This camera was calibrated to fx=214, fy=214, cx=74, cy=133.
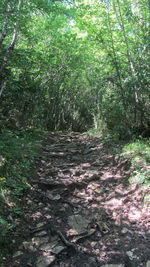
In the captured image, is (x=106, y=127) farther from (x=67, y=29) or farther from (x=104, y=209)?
(x=104, y=209)

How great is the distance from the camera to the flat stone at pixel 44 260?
2682 mm

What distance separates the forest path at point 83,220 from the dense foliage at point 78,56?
8.75 feet

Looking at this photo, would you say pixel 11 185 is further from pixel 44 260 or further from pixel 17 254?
pixel 44 260

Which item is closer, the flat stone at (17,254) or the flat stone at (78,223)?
the flat stone at (17,254)

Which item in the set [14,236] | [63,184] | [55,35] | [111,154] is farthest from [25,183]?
[55,35]

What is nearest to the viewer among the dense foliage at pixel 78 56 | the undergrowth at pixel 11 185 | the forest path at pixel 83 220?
the forest path at pixel 83 220

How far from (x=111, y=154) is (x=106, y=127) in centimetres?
354

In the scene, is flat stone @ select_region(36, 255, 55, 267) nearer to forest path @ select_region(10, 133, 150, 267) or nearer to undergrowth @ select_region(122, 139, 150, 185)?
forest path @ select_region(10, 133, 150, 267)

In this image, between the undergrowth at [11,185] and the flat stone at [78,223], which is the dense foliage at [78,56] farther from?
the flat stone at [78,223]

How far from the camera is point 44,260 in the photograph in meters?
2.76

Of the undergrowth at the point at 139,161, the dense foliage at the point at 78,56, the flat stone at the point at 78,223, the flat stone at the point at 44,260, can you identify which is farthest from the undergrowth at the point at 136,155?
the flat stone at the point at 44,260

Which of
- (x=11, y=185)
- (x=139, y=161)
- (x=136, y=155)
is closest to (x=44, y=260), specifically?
(x=11, y=185)

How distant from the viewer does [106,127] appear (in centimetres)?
1021

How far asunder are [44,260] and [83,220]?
3.65ft
